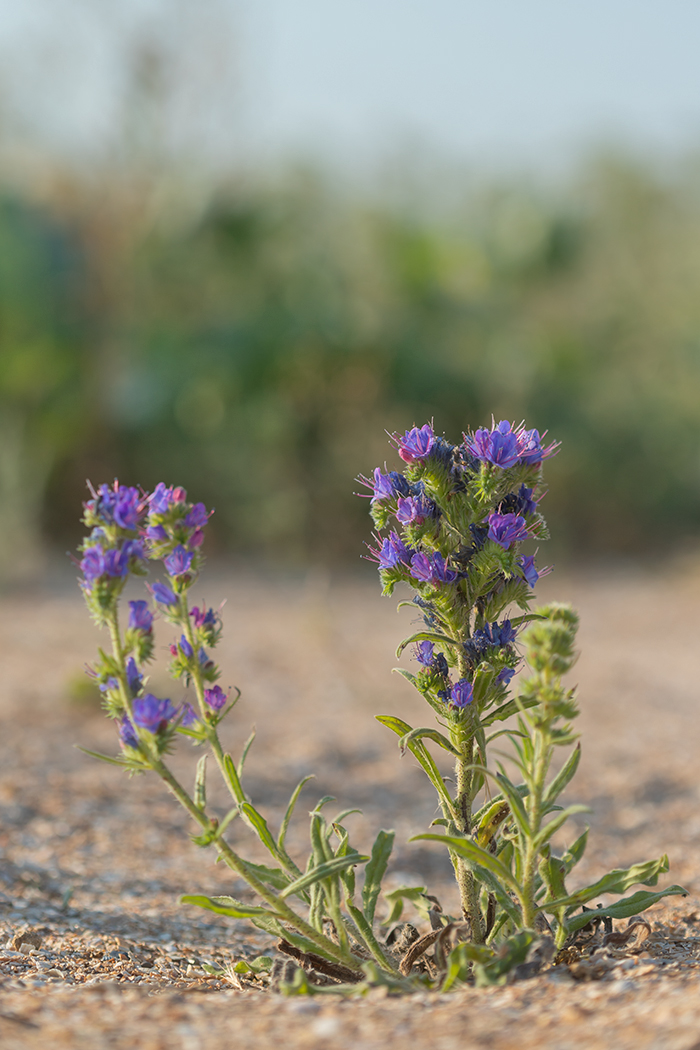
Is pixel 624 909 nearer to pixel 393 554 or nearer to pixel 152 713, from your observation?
pixel 393 554

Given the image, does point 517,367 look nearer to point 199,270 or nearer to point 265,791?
point 199,270

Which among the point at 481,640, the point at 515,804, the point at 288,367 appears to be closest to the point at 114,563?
the point at 481,640

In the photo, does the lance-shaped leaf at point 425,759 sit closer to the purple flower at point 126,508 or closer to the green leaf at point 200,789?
the green leaf at point 200,789

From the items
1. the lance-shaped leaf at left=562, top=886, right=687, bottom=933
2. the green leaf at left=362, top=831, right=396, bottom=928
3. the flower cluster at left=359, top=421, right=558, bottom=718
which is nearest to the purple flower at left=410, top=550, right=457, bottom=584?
the flower cluster at left=359, top=421, right=558, bottom=718

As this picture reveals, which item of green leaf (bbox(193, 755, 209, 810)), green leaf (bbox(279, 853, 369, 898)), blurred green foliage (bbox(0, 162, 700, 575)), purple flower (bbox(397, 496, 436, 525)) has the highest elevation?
blurred green foliage (bbox(0, 162, 700, 575))

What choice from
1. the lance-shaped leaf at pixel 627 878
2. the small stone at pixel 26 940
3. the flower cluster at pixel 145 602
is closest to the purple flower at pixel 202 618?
the flower cluster at pixel 145 602

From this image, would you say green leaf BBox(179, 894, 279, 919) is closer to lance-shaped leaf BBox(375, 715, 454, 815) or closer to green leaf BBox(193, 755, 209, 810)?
green leaf BBox(193, 755, 209, 810)

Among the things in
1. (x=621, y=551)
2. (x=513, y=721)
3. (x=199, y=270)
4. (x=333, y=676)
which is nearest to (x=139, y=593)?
(x=333, y=676)
